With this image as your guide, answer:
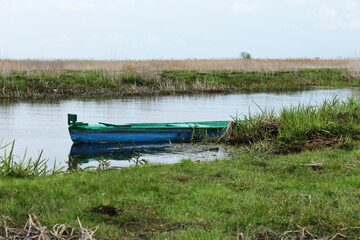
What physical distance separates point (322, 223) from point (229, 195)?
121 centimetres

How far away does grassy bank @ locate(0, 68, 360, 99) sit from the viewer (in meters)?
24.0

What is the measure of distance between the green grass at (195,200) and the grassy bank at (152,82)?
19.1 metres

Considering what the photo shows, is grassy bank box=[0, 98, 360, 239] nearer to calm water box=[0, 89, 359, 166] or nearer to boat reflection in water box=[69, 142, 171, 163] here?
calm water box=[0, 89, 359, 166]

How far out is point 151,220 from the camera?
13.5 feet

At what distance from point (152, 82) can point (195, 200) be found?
22661 millimetres

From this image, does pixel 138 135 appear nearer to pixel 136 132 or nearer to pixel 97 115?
pixel 136 132

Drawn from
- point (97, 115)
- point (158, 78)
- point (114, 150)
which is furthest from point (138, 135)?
point (158, 78)

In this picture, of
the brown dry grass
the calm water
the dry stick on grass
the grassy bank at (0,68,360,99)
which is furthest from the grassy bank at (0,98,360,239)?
the brown dry grass

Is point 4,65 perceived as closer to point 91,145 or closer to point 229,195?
point 91,145

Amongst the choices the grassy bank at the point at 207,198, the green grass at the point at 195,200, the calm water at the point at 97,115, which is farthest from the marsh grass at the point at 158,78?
the green grass at the point at 195,200

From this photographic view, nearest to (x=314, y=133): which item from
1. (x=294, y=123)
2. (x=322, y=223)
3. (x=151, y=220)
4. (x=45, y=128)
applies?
(x=294, y=123)

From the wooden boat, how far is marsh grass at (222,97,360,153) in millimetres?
743

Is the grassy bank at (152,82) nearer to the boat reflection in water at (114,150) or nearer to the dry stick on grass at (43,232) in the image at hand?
the boat reflection in water at (114,150)

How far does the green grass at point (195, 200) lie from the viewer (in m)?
3.93
